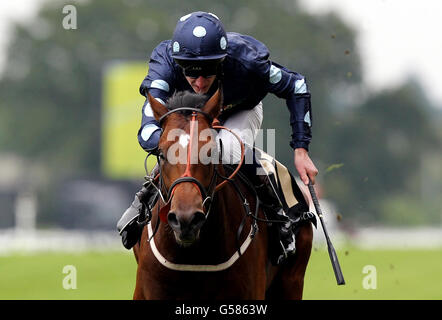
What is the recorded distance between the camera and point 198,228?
4.34 m

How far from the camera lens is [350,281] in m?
13.1

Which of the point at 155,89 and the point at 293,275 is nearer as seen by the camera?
the point at 155,89

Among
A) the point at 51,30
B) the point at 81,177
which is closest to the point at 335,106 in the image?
the point at 81,177

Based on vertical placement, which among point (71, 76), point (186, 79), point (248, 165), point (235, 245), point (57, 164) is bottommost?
point (235, 245)

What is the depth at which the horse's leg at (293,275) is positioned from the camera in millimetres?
6031

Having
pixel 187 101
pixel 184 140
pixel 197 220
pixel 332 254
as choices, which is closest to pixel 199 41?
pixel 187 101

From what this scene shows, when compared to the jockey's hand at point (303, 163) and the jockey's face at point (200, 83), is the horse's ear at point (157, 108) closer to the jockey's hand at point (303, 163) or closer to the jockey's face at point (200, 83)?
the jockey's face at point (200, 83)

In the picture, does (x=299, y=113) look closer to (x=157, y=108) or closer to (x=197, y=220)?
(x=157, y=108)

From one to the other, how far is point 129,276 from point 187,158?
10055 mm

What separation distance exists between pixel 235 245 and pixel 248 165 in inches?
29.0

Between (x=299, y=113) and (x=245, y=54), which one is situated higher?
(x=245, y=54)

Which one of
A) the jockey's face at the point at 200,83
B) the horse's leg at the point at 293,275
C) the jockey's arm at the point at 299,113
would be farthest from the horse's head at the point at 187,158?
the horse's leg at the point at 293,275
